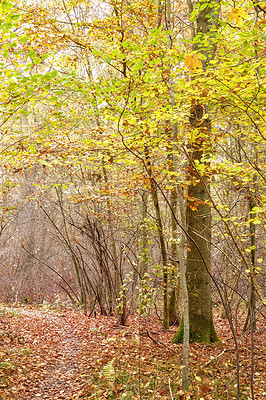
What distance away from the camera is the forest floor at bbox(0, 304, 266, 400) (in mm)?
4266

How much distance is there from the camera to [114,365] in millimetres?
5039

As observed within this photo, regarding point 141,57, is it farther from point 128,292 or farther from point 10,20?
point 128,292

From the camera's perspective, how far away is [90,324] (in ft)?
28.7

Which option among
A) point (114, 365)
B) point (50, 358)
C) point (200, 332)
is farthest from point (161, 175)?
point (50, 358)

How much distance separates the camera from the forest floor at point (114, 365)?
4.27m

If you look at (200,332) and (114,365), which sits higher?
(200,332)

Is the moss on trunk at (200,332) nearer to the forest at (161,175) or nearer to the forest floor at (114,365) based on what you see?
the forest at (161,175)

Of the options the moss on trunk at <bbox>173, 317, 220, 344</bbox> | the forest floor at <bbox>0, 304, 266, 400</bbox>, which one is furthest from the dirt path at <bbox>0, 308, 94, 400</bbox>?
the moss on trunk at <bbox>173, 317, 220, 344</bbox>

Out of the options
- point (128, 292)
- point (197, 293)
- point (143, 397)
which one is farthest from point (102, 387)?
point (128, 292)

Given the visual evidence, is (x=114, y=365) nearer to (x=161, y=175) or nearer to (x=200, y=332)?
(x=200, y=332)

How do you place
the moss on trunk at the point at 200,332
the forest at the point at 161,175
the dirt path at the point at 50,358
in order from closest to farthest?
1. the forest at the point at 161,175
2. the dirt path at the point at 50,358
3. the moss on trunk at the point at 200,332

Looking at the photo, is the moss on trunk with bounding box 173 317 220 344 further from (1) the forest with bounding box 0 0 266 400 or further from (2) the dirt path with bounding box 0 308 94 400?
(2) the dirt path with bounding box 0 308 94 400

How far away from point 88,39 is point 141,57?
302 cm

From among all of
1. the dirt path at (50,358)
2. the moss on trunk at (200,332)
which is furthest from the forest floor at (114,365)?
the moss on trunk at (200,332)
